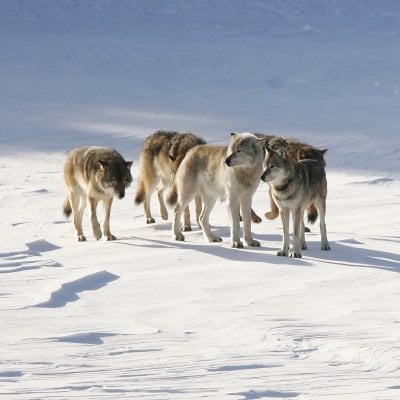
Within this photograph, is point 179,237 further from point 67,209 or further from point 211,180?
point 67,209

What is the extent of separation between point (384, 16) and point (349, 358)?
26085 millimetres

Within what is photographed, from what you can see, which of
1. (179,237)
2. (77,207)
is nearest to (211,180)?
(179,237)

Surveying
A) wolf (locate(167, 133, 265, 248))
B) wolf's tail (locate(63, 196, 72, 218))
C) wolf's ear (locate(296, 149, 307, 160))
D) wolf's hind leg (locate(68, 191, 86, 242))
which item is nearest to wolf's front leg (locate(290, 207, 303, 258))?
wolf (locate(167, 133, 265, 248))

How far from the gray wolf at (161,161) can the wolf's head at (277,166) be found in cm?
245

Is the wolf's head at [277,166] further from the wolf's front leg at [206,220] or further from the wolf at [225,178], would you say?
the wolf's front leg at [206,220]

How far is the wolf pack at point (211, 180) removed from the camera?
10766 mm

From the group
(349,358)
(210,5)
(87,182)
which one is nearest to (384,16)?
(210,5)

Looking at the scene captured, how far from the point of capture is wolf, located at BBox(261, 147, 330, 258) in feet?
34.7

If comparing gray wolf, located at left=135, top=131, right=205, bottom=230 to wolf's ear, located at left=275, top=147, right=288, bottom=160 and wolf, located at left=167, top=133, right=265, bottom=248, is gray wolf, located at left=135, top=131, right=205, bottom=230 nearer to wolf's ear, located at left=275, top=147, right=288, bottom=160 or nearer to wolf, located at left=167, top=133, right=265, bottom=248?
wolf, located at left=167, top=133, right=265, bottom=248

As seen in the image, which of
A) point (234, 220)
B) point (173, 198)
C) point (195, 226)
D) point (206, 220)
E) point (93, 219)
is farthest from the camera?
point (195, 226)

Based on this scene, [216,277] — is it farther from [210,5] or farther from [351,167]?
[210,5]

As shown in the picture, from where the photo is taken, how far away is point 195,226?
13.3m

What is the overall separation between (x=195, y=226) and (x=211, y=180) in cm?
158

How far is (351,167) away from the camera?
17.6 metres
